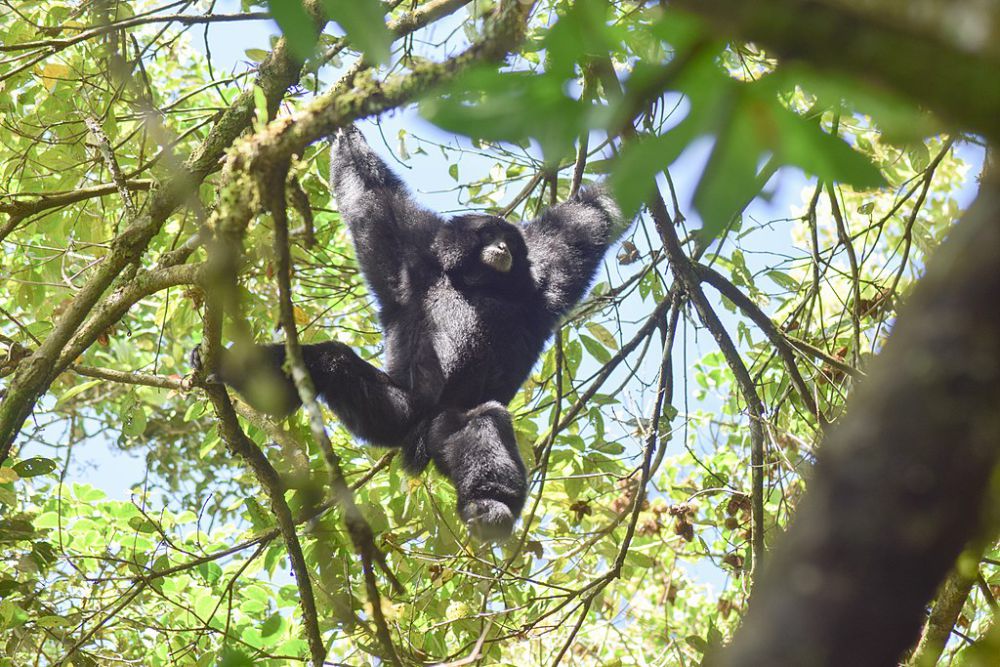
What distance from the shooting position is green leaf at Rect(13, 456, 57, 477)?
3504 mm

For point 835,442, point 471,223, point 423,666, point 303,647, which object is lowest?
point 835,442

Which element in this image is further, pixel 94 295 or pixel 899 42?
pixel 94 295

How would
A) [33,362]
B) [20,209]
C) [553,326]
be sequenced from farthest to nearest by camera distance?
1. [553,326]
2. [20,209]
3. [33,362]

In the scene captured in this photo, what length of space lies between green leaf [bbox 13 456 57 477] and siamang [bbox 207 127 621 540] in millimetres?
1258

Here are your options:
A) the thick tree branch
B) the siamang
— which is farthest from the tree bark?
the siamang

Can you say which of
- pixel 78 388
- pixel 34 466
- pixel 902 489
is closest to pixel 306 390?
pixel 902 489

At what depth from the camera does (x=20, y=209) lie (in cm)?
357

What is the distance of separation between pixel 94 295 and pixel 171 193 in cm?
47

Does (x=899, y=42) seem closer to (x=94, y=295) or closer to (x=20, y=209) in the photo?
(x=94, y=295)

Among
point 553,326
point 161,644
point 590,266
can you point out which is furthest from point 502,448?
point 161,644

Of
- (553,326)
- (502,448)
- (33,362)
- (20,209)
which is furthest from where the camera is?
(553,326)

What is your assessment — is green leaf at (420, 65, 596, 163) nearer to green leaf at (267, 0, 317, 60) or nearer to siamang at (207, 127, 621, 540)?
green leaf at (267, 0, 317, 60)

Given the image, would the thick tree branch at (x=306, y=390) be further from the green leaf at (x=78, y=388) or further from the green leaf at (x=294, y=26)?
the green leaf at (x=78, y=388)

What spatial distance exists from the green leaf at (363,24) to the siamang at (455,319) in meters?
3.32
